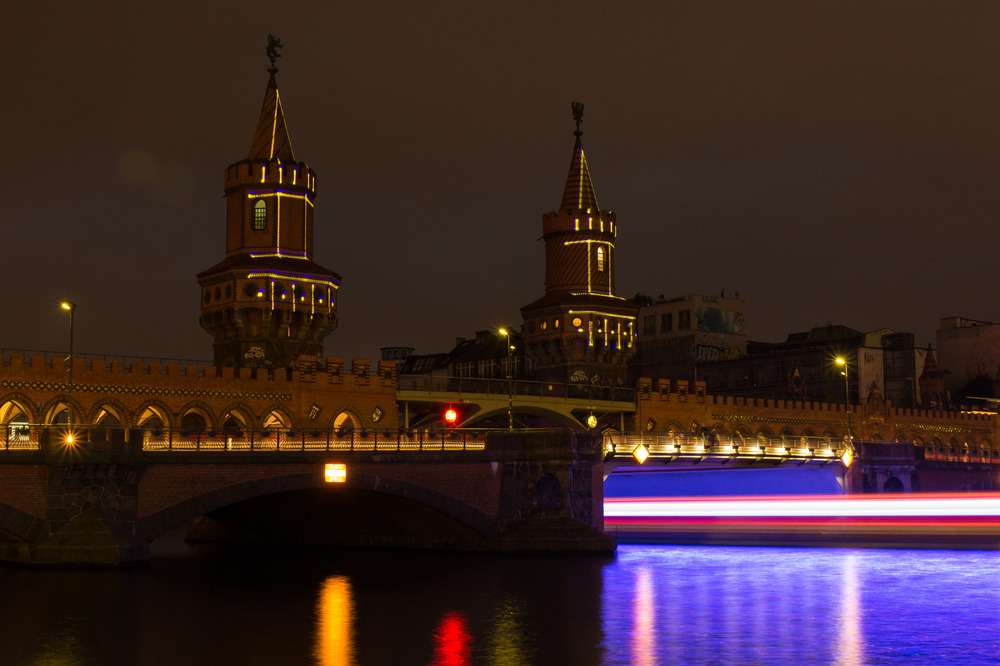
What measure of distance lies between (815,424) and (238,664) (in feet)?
284

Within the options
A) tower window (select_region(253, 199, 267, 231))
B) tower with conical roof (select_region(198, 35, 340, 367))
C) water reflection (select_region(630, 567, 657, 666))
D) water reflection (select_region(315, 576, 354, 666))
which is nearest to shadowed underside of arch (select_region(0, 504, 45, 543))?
water reflection (select_region(315, 576, 354, 666))

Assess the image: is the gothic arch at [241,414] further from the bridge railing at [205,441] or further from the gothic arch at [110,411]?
the bridge railing at [205,441]

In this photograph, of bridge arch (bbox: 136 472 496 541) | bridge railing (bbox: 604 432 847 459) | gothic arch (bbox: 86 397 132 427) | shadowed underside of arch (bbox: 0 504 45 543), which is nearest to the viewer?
shadowed underside of arch (bbox: 0 504 45 543)

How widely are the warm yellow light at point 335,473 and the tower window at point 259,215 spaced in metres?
36.2

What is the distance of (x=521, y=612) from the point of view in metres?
36.0

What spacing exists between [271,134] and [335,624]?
58.1 m

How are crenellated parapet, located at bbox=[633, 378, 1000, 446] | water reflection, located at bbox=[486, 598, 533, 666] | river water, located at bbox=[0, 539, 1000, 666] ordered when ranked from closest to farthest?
water reflection, located at bbox=[486, 598, 533, 666] < river water, located at bbox=[0, 539, 1000, 666] < crenellated parapet, located at bbox=[633, 378, 1000, 446]

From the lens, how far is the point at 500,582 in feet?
144

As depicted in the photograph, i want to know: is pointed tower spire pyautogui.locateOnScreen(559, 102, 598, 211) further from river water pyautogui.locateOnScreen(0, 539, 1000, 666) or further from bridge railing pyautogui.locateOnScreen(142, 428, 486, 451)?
river water pyautogui.locateOnScreen(0, 539, 1000, 666)

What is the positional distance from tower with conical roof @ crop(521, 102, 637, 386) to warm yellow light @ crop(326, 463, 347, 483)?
47724 millimetres

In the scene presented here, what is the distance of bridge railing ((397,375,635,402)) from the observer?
82438 millimetres

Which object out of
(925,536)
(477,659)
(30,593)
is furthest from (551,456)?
(477,659)

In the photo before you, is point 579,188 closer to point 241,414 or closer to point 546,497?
point 241,414

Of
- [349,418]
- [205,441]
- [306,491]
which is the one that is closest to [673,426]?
[349,418]
